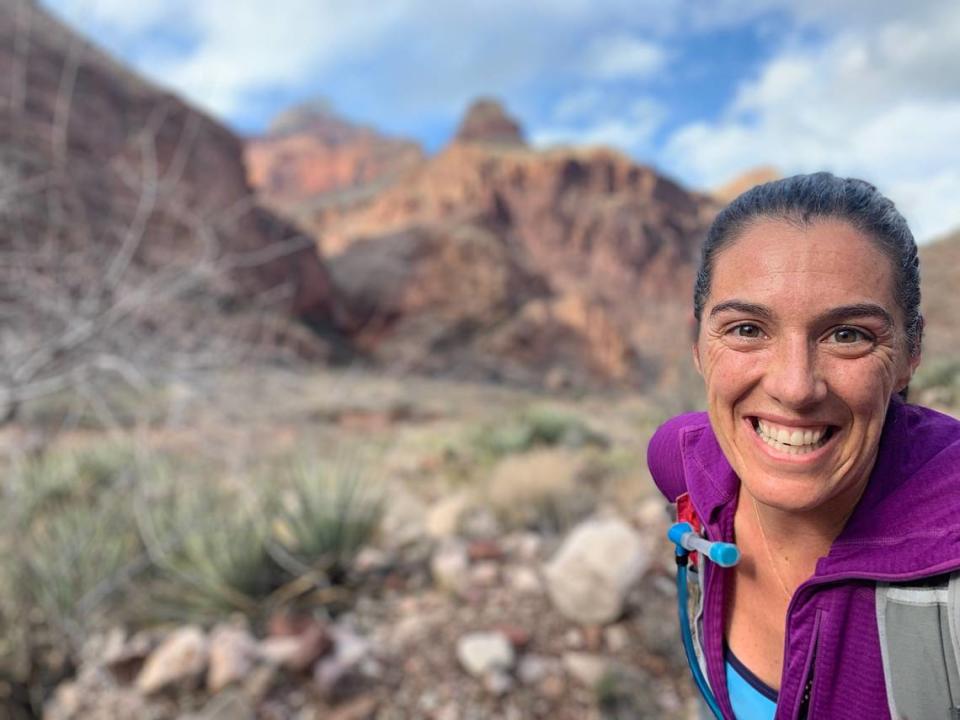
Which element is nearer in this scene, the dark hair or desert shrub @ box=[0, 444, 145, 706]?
the dark hair

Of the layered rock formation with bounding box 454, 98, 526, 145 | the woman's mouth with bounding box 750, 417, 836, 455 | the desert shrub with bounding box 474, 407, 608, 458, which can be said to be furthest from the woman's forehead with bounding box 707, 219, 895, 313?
the layered rock formation with bounding box 454, 98, 526, 145

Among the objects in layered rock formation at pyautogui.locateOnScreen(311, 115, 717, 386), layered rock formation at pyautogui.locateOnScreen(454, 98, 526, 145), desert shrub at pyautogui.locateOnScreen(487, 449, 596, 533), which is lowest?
desert shrub at pyautogui.locateOnScreen(487, 449, 596, 533)

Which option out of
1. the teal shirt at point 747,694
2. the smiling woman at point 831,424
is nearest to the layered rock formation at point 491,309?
the teal shirt at point 747,694

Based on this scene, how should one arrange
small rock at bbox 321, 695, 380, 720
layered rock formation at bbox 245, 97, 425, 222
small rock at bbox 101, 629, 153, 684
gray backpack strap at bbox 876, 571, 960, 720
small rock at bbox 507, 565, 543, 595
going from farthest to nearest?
1. layered rock formation at bbox 245, 97, 425, 222
2. small rock at bbox 507, 565, 543, 595
3. small rock at bbox 101, 629, 153, 684
4. small rock at bbox 321, 695, 380, 720
5. gray backpack strap at bbox 876, 571, 960, 720

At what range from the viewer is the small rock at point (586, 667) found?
10.6 ft

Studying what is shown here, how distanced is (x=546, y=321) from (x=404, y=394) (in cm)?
1269

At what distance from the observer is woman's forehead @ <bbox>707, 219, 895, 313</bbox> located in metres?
0.89

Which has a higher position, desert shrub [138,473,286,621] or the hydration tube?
the hydration tube

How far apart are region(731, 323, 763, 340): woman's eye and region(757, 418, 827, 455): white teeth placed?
13 centimetres

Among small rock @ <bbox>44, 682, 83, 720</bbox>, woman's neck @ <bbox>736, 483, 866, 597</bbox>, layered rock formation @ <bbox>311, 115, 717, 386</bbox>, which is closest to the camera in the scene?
woman's neck @ <bbox>736, 483, 866, 597</bbox>

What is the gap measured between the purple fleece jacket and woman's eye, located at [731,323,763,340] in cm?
27

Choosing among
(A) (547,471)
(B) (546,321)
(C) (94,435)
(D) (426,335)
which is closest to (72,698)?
(A) (547,471)

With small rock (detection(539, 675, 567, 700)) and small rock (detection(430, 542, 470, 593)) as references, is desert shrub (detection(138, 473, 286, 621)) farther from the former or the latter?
small rock (detection(539, 675, 567, 700))

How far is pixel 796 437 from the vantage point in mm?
922
